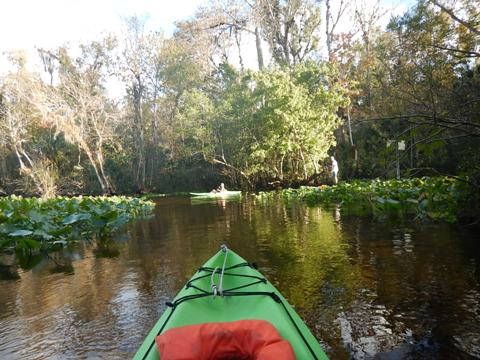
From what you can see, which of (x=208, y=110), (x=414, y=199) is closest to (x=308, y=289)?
(x=414, y=199)

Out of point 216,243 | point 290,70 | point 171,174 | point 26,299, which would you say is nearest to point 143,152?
point 171,174

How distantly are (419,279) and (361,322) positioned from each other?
1434 mm

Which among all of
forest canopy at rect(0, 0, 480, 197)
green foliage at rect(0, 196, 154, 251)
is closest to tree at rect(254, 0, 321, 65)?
forest canopy at rect(0, 0, 480, 197)

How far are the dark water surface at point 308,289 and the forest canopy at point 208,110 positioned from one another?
1036 centimetres

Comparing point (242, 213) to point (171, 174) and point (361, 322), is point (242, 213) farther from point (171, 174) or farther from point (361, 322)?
point (171, 174)

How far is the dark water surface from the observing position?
3223mm

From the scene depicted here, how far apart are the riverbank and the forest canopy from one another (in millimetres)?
4847

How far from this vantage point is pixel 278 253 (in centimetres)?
634

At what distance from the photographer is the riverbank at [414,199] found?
6539 mm

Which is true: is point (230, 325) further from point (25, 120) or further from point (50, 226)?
point (25, 120)

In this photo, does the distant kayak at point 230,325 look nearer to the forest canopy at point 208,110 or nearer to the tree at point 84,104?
the forest canopy at point 208,110

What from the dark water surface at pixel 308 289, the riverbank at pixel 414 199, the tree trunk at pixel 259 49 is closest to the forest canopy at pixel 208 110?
the tree trunk at pixel 259 49

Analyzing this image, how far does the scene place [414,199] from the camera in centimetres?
870

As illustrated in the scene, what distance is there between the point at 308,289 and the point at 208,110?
64.5 ft
